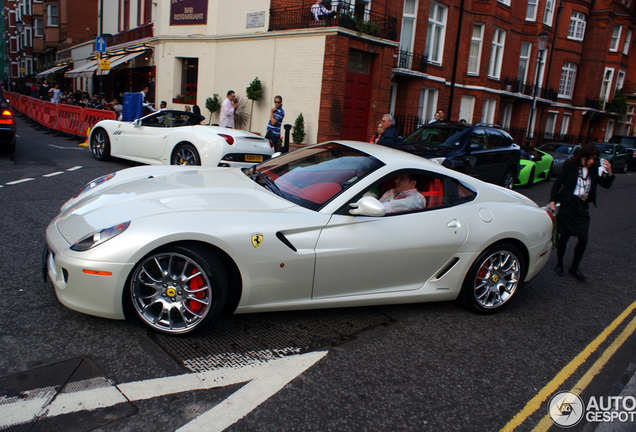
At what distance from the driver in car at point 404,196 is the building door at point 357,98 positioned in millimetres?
13677

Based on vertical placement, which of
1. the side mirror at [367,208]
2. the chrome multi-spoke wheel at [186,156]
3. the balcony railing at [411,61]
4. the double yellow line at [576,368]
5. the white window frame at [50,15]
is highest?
the white window frame at [50,15]

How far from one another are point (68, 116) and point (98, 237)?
14893 mm

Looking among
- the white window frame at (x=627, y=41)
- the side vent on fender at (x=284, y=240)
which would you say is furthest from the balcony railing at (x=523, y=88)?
the side vent on fender at (x=284, y=240)

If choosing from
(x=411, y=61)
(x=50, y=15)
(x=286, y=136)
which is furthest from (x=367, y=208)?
(x=50, y=15)

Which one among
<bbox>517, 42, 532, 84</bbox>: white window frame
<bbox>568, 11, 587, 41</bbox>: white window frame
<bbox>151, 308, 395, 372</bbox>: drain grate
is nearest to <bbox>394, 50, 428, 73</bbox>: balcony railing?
<bbox>517, 42, 532, 84</bbox>: white window frame

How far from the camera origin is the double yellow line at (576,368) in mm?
2816

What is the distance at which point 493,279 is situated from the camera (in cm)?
429

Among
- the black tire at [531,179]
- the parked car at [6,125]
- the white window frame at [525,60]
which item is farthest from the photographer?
the white window frame at [525,60]

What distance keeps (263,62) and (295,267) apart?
53.4ft

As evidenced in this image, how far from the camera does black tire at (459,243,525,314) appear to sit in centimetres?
417

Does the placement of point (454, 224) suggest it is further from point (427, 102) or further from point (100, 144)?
point (427, 102)

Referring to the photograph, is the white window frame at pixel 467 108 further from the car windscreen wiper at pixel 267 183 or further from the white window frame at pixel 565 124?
the car windscreen wiper at pixel 267 183

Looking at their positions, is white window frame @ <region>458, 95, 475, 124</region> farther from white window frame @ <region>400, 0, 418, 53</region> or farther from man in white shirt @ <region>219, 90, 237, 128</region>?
man in white shirt @ <region>219, 90, 237, 128</region>

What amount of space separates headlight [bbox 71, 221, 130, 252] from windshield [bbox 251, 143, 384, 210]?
1264mm
